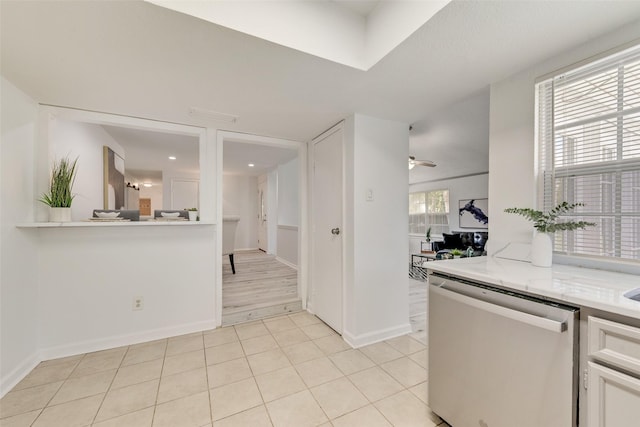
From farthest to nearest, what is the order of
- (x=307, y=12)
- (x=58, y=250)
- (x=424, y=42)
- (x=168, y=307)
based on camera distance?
(x=168, y=307) → (x=58, y=250) → (x=307, y=12) → (x=424, y=42)

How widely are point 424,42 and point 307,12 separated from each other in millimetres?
671

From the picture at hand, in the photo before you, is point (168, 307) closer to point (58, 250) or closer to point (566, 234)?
point (58, 250)

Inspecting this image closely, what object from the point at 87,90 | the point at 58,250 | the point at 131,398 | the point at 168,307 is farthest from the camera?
the point at 168,307

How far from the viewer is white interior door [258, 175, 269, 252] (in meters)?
6.89

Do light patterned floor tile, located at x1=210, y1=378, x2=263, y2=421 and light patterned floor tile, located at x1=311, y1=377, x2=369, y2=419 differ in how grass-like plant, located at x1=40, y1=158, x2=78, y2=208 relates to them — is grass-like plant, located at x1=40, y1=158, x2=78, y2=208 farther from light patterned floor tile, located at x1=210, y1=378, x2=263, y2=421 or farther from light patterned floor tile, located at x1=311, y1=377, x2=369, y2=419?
light patterned floor tile, located at x1=311, y1=377, x2=369, y2=419

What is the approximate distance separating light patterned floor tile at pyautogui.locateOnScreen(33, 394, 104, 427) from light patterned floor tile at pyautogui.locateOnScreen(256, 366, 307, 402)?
98 centimetres

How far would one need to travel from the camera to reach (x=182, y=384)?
1.80 m

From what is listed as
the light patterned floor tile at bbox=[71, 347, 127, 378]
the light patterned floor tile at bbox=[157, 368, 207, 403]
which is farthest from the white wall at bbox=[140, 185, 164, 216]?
the light patterned floor tile at bbox=[157, 368, 207, 403]

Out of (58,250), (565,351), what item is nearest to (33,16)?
(58,250)

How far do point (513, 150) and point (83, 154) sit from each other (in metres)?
3.96

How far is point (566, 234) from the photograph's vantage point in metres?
1.48

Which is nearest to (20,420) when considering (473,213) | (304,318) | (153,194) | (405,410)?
(304,318)

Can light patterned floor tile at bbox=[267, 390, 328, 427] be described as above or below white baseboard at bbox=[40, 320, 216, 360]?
below

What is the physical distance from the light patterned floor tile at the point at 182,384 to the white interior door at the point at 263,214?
496 cm
